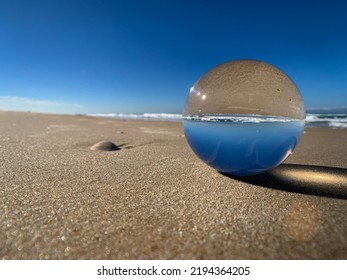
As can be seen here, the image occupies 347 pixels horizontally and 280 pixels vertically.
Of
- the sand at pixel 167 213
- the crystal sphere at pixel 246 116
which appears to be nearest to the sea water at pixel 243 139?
the crystal sphere at pixel 246 116

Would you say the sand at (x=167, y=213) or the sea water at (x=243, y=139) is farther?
the sea water at (x=243, y=139)

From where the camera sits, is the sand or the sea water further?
the sea water

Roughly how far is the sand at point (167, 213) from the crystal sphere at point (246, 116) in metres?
0.38

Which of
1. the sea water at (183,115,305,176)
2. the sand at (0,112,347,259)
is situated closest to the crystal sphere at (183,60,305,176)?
the sea water at (183,115,305,176)

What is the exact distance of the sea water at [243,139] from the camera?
2.52m

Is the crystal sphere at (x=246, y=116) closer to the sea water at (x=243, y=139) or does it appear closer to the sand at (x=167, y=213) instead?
the sea water at (x=243, y=139)

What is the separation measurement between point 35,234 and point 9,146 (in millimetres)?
4142

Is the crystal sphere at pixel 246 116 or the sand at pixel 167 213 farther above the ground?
the crystal sphere at pixel 246 116

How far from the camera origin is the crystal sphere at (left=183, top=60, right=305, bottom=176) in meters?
2.55

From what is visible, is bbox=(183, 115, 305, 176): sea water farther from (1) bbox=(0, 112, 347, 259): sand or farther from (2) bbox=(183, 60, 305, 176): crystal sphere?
(1) bbox=(0, 112, 347, 259): sand

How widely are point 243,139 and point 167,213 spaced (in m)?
1.12

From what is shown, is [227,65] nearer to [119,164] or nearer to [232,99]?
[232,99]
